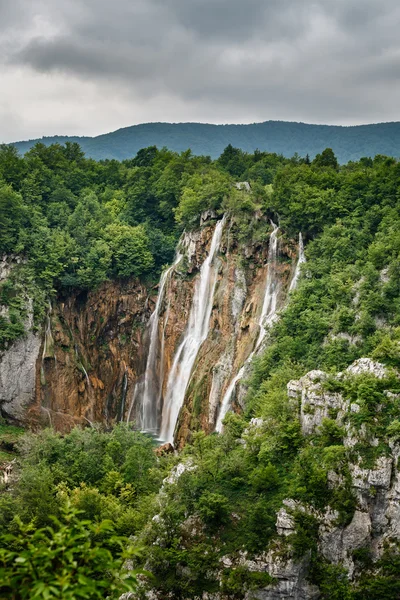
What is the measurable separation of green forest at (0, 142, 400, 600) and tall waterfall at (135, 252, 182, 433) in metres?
2.99

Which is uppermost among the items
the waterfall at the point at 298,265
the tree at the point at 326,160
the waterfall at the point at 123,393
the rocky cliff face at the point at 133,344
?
the tree at the point at 326,160

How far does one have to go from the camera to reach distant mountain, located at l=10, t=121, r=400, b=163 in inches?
6166

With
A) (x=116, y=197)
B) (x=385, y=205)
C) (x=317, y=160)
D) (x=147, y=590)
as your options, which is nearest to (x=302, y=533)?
(x=147, y=590)

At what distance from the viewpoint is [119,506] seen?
22.3 meters

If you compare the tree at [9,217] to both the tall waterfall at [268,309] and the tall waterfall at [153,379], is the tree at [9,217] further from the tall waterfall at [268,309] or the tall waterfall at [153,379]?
the tall waterfall at [268,309]

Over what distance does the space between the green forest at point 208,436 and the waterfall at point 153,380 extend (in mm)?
2985

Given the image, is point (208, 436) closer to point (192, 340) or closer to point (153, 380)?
point (192, 340)

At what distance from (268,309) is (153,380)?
12327 millimetres

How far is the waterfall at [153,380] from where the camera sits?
144 feet

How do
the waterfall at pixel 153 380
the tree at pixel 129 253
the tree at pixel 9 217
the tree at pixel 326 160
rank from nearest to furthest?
1. the waterfall at pixel 153 380
2. the tree at pixel 9 217
3. the tree at pixel 129 253
4. the tree at pixel 326 160

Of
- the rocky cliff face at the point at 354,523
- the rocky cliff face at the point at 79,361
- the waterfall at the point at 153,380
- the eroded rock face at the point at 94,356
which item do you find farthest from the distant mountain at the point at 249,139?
the rocky cliff face at the point at 354,523

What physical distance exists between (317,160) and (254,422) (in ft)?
102

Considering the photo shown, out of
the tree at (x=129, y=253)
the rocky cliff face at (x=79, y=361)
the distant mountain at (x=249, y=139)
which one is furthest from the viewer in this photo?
the distant mountain at (x=249, y=139)

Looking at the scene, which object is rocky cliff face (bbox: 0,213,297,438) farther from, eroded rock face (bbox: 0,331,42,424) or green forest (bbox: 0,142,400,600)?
green forest (bbox: 0,142,400,600)
